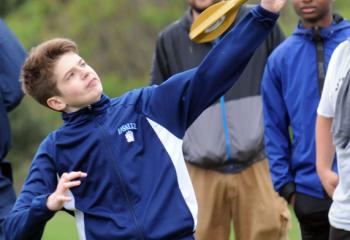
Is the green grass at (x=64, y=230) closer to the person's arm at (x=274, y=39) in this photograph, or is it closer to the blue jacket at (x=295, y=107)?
the person's arm at (x=274, y=39)

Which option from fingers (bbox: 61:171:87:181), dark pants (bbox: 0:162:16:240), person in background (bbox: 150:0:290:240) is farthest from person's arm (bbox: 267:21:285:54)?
fingers (bbox: 61:171:87:181)

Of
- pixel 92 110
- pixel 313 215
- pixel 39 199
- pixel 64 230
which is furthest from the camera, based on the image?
pixel 64 230

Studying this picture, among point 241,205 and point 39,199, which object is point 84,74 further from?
point 241,205

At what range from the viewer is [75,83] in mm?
4645

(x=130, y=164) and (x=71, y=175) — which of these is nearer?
(x=71, y=175)

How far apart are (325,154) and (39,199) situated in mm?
1704

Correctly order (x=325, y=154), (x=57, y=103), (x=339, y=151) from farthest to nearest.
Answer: (x=325, y=154) < (x=339, y=151) < (x=57, y=103)

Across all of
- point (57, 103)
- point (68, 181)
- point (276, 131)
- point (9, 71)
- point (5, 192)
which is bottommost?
point (276, 131)

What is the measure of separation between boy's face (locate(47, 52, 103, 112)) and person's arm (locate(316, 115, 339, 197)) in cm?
132

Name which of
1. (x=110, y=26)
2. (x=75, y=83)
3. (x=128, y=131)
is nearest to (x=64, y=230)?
(x=75, y=83)

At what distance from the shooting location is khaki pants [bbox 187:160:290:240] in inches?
264

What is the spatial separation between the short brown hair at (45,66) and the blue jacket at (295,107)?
1.73m

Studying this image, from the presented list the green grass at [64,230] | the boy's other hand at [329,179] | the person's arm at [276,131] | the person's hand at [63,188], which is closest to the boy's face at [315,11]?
the person's arm at [276,131]

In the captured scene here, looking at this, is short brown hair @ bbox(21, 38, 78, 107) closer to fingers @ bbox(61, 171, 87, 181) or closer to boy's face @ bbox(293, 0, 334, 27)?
fingers @ bbox(61, 171, 87, 181)
